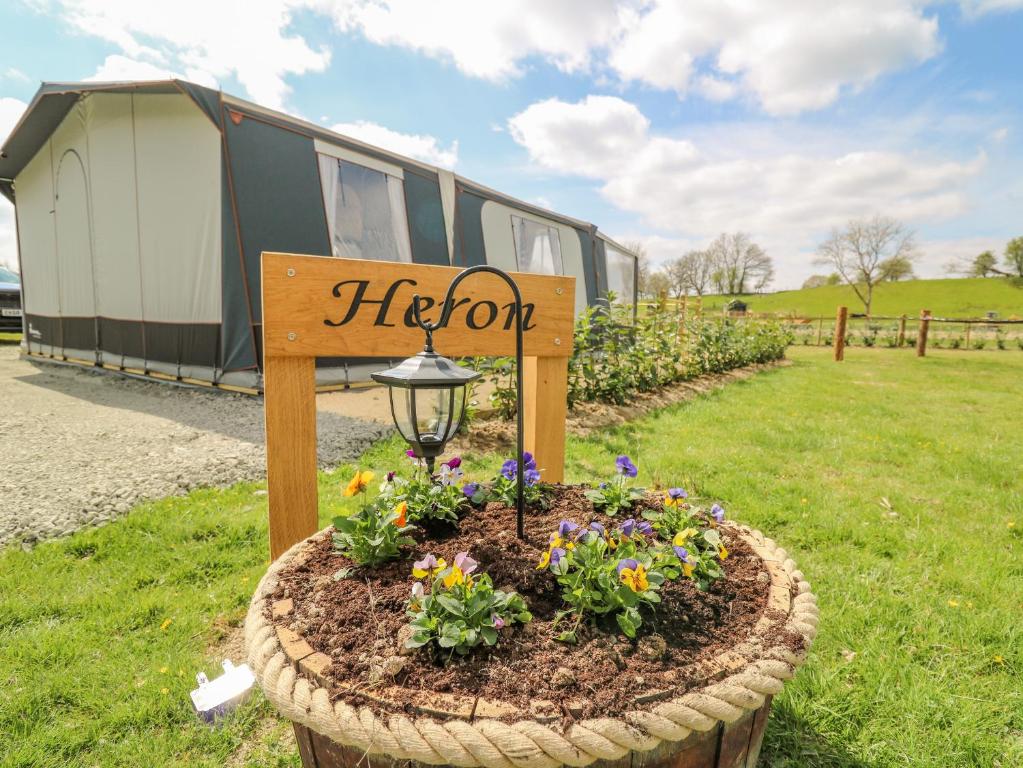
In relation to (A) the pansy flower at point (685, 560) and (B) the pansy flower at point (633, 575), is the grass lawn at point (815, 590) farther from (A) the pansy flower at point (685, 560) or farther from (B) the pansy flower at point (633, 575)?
(B) the pansy flower at point (633, 575)

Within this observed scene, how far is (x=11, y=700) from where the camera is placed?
1479mm

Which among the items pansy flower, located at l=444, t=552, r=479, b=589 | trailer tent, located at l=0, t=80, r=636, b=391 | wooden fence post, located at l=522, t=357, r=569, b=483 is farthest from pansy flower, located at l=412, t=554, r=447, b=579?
trailer tent, located at l=0, t=80, r=636, b=391

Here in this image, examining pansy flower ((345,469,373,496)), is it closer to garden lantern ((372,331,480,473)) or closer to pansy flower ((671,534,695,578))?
garden lantern ((372,331,480,473))

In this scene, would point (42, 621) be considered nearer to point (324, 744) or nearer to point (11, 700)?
point (11, 700)

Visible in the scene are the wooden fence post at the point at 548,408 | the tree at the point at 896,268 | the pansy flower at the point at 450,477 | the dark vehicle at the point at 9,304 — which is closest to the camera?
the pansy flower at the point at 450,477

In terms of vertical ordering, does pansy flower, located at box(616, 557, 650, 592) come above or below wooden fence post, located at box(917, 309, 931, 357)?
below

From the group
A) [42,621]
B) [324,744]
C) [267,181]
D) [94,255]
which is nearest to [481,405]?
[267,181]

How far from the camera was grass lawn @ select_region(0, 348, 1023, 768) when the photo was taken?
1.42m

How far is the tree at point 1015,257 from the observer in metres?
32.4

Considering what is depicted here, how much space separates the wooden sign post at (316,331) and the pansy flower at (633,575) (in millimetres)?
939

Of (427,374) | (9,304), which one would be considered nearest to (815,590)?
(427,374)

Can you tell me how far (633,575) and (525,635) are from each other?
0.24 m

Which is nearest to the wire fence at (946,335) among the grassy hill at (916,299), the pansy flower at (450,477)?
the pansy flower at (450,477)

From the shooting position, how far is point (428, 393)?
4.29 feet
